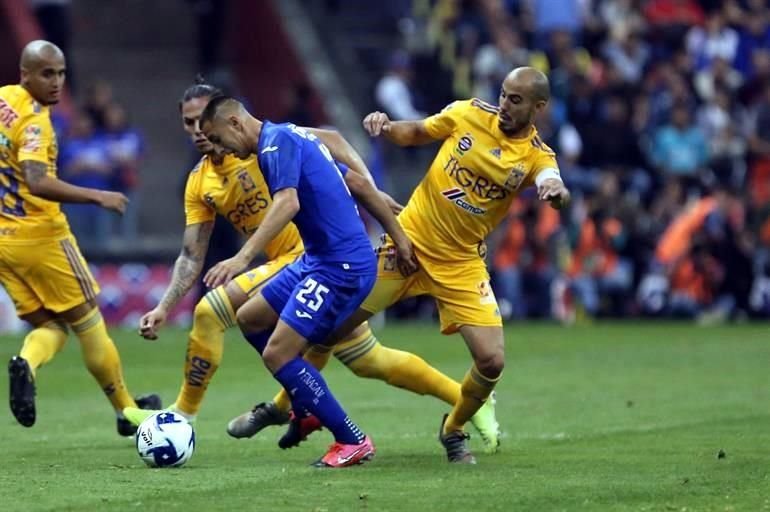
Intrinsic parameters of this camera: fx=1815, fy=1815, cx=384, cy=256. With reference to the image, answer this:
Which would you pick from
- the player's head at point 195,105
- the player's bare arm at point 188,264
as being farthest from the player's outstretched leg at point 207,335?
the player's head at point 195,105

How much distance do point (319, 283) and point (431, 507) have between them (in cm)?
219

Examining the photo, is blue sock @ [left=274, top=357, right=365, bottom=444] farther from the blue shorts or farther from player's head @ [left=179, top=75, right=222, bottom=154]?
player's head @ [left=179, top=75, right=222, bottom=154]

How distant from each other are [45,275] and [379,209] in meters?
3.06

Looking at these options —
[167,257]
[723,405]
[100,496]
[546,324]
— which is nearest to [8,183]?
[100,496]

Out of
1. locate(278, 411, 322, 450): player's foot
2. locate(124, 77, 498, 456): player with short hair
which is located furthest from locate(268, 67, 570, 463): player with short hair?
locate(278, 411, 322, 450): player's foot

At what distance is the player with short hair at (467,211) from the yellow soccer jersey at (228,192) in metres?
1.19

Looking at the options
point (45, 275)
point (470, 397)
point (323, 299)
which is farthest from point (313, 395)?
point (45, 275)

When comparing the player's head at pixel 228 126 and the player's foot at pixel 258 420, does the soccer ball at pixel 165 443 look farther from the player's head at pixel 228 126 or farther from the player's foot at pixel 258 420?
the player's head at pixel 228 126

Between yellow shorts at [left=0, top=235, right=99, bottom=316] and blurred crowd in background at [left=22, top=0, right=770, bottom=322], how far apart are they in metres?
12.6

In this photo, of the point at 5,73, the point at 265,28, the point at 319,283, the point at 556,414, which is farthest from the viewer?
the point at 265,28

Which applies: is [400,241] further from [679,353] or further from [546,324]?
[546,324]

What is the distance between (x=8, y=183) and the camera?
1326 centimetres

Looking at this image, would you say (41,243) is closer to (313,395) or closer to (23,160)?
(23,160)

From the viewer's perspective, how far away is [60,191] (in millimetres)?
12648
